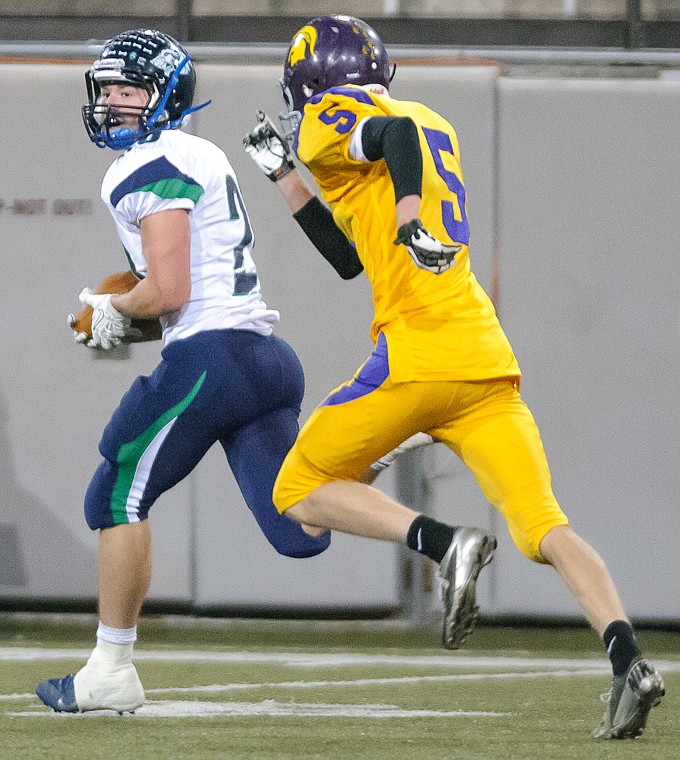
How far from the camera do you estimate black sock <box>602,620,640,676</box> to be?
284cm

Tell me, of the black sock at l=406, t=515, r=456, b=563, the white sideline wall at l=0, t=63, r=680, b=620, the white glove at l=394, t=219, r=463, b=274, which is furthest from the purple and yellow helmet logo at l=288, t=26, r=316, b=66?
the white sideline wall at l=0, t=63, r=680, b=620

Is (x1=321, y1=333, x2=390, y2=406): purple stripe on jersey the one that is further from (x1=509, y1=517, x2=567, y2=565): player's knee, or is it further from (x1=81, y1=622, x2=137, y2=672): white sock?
(x1=81, y1=622, x2=137, y2=672): white sock

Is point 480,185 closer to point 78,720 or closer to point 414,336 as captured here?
point 414,336

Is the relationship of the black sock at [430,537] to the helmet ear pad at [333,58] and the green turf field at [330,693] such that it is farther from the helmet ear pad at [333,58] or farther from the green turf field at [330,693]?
the helmet ear pad at [333,58]

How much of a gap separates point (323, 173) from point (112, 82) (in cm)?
62

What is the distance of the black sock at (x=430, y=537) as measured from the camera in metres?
2.94

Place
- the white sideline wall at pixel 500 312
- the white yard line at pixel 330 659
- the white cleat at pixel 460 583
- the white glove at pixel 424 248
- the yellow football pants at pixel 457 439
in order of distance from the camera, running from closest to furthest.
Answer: the white glove at pixel 424 248 < the white cleat at pixel 460 583 < the yellow football pants at pixel 457 439 < the white yard line at pixel 330 659 < the white sideline wall at pixel 500 312

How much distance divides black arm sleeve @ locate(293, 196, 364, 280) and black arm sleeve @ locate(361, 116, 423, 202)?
48 cm

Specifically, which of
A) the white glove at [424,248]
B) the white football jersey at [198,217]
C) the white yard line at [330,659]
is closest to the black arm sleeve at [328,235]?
the white football jersey at [198,217]

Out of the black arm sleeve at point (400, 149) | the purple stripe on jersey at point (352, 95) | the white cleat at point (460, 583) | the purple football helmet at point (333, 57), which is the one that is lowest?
the white cleat at point (460, 583)

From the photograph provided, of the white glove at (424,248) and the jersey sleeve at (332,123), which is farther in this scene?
the jersey sleeve at (332,123)

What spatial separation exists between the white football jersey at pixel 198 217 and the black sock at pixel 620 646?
107 cm

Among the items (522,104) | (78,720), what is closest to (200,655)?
(78,720)

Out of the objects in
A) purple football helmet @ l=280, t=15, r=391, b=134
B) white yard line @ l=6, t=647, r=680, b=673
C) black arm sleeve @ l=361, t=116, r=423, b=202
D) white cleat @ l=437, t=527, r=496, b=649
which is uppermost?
purple football helmet @ l=280, t=15, r=391, b=134
